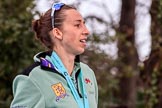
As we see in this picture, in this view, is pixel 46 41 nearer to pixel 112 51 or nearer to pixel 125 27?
pixel 112 51

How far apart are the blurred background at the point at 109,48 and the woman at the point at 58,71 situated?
12.0ft

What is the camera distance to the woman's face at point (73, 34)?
2598 mm

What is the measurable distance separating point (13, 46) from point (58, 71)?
398 cm

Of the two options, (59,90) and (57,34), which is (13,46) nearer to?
(57,34)

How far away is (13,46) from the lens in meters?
6.44

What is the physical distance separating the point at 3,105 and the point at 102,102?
2.11m

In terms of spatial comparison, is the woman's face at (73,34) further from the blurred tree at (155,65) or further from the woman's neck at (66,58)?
the blurred tree at (155,65)

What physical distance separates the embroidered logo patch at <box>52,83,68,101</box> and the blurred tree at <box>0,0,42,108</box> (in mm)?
3833

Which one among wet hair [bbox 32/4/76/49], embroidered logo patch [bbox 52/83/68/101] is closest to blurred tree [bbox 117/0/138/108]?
wet hair [bbox 32/4/76/49]

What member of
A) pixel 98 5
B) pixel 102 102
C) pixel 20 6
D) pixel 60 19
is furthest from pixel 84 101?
pixel 98 5

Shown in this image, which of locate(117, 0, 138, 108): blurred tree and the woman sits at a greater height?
the woman

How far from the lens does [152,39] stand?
314 inches

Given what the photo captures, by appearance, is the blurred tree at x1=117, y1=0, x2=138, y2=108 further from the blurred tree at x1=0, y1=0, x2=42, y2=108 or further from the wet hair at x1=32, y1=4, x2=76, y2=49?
the wet hair at x1=32, y1=4, x2=76, y2=49

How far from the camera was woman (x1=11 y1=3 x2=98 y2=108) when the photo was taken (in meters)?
2.46
